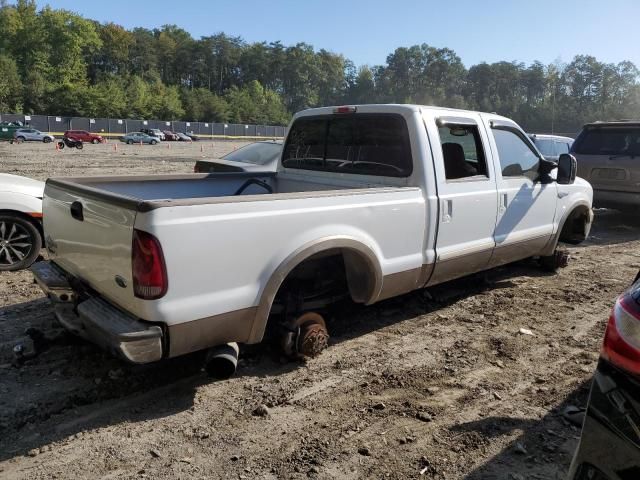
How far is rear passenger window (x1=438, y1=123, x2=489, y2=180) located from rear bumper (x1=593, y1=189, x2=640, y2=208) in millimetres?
5714

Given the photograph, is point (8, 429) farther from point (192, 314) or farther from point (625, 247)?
point (625, 247)

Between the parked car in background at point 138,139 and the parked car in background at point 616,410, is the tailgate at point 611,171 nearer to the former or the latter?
the parked car in background at point 616,410

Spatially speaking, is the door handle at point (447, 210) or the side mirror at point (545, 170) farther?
the side mirror at point (545, 170)

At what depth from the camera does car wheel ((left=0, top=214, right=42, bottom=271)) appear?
6027mm

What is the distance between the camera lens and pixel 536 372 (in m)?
3.95

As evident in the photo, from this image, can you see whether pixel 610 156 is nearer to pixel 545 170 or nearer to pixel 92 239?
pixel 545 170

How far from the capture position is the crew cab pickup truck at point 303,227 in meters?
2.99

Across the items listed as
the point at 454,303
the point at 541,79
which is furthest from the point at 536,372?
the point at 541,79

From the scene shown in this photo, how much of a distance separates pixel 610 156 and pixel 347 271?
751 centimetres

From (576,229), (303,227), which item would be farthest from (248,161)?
(303,227)

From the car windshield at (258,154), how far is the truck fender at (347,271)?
5.28 m

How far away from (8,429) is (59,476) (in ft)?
2.11

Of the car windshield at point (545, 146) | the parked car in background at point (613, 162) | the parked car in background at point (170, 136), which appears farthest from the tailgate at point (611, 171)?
the parked car in background at point (170, 136)

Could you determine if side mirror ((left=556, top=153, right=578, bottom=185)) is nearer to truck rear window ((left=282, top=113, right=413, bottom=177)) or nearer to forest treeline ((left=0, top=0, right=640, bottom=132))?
truck rear window ((left=282, top=113, right=413, bottom=177))
